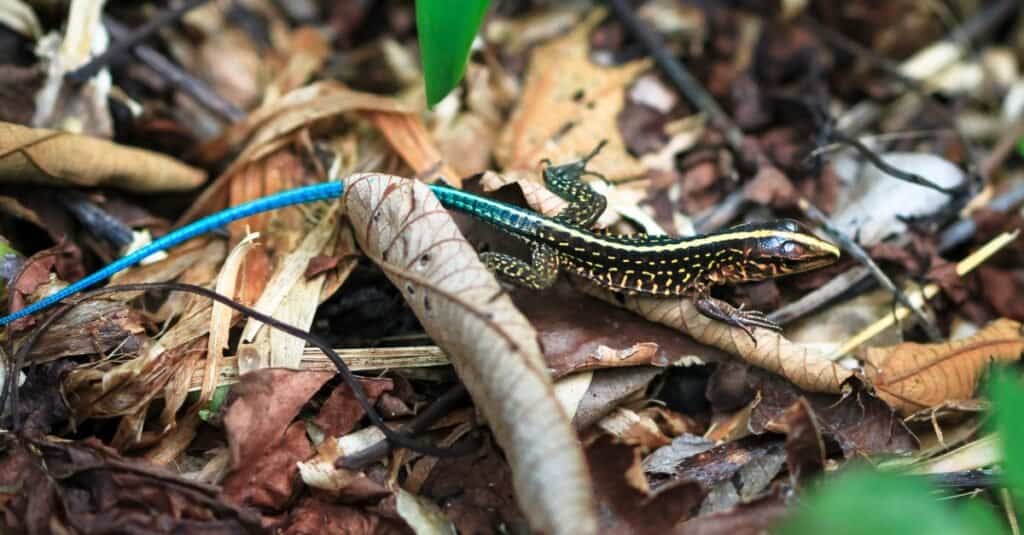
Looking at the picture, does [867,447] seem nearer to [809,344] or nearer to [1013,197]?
[809,344]

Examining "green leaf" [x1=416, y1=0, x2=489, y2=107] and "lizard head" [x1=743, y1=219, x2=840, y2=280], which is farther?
"lizard head" [x1=743, y1=219, x2=840, y2=280]

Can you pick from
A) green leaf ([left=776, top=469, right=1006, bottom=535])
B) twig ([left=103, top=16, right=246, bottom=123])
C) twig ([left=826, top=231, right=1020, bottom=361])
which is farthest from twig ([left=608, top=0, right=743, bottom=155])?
green leaf ([left=776, top=469, right=1006, bottom=535])

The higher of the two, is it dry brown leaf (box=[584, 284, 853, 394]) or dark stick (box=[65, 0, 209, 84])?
dark stick (box=[65, 0, 209, 84])

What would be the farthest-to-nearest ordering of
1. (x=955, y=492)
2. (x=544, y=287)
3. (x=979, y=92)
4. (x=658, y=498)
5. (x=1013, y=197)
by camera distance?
1. (x=979, y=92)
2. (x=1013, y=197)
3. (x=544, y=287)
4. (x=955, y=492)
5. (x=658, y=498)

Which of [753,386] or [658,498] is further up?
[753,386]

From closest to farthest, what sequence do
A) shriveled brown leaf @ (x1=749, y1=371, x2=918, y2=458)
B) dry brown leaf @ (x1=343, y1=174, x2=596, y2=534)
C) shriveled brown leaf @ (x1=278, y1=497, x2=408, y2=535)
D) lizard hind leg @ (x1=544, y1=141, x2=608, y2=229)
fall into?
dry brown leaf @ (x1=343, y1=174, x2=596, y2=534)
shriveled brown leaf @ (x1=278, y1=497, x2=408, y2=535)
shriveled brown leaf @ (x1=749, y1=371, x2=918, y2=458)
lizard hind leg @ (x1=544, y1=141, x2=608, y2=229)

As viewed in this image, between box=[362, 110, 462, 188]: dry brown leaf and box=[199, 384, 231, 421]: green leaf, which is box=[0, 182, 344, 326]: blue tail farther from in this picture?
box=[199, 384, 231, 421]: green leaf

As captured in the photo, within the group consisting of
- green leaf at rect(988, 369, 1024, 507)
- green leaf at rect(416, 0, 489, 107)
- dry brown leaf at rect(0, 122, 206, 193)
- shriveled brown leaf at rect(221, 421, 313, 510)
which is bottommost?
green leaf at rect(988, 369, 1024, 507)

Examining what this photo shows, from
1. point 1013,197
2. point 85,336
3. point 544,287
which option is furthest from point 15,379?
point 1013,197

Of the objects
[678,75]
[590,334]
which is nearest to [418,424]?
[590,334]
